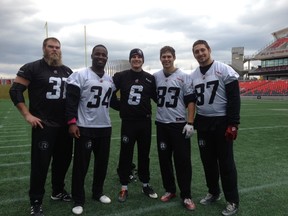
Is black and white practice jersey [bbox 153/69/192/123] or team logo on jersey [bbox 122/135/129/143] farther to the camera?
team logo on jersey [bbox 122/135/129/143]

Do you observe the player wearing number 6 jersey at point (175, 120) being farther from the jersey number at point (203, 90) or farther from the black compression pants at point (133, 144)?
the black compression pants at point (133, 144)

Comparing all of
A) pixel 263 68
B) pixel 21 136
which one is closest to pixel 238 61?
pixel 263 68

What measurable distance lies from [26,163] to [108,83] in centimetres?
279

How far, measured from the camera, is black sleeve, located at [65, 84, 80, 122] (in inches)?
129

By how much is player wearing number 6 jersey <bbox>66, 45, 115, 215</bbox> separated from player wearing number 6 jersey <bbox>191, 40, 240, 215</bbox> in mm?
1062

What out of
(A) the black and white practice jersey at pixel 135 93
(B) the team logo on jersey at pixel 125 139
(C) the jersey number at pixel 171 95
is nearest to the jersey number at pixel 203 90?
(C) the jersey number at pixel 171 95

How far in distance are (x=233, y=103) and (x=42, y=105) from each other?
204cm

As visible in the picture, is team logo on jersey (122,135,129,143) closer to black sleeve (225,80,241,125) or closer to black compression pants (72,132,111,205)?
black compression pants (72,132,111,205)

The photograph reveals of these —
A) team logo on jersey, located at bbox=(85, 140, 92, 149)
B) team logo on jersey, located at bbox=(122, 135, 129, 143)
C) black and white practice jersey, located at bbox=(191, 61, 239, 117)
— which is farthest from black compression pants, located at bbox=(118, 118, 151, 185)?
black and white practice jersey, located at bbox=(191, 61, 239, 117)

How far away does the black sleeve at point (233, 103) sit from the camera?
327 centimetres

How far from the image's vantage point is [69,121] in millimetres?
3264

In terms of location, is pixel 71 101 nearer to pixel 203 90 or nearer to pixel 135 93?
pixel 135 93

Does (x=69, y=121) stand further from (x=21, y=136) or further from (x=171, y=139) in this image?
(x=21, y=136)

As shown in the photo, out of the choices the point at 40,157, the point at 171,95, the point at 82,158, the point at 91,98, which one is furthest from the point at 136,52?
the point at 40,157
